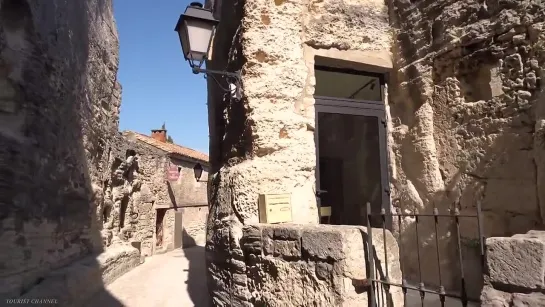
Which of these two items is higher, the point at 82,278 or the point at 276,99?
the point at 276,99

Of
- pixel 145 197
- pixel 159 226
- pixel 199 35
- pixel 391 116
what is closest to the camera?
pixel 199 35

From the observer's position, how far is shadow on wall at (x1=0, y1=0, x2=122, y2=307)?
479 cm

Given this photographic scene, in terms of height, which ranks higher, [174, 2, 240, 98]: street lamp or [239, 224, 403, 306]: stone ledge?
[174, 2, 240, 98]: street lamp

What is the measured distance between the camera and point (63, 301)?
4.92m

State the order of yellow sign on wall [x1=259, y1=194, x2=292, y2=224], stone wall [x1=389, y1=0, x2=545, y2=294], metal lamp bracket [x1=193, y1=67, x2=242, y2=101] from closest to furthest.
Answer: stone wall [x1=389, y1=0, x2=545, y2=294] → yellow sign on wall [x1=259, y1=194, x2=292, y2=224] → metal lamp bracket [x1=193, y1=67, x2=242, y2=101]

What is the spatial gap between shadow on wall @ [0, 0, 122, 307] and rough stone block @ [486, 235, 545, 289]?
15.7 ft

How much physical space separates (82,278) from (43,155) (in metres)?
1.86

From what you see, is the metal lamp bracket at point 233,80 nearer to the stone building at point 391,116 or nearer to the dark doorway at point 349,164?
the stone building at point 391,116

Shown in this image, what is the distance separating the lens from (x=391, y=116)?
3.93 meters

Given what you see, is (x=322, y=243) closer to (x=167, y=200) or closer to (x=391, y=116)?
(x=391, y=116)

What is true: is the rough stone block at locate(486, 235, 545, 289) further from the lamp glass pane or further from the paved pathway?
the paved pathway

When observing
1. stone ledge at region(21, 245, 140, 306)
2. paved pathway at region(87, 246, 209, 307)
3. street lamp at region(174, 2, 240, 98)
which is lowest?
paved pathway at region(87, 246, 209, 307)

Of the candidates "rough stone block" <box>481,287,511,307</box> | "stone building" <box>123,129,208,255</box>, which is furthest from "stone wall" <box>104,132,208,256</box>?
"rough stone block" <box>481,287,511,307</box>

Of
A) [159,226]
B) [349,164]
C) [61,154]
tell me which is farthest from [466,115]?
[159,226]
